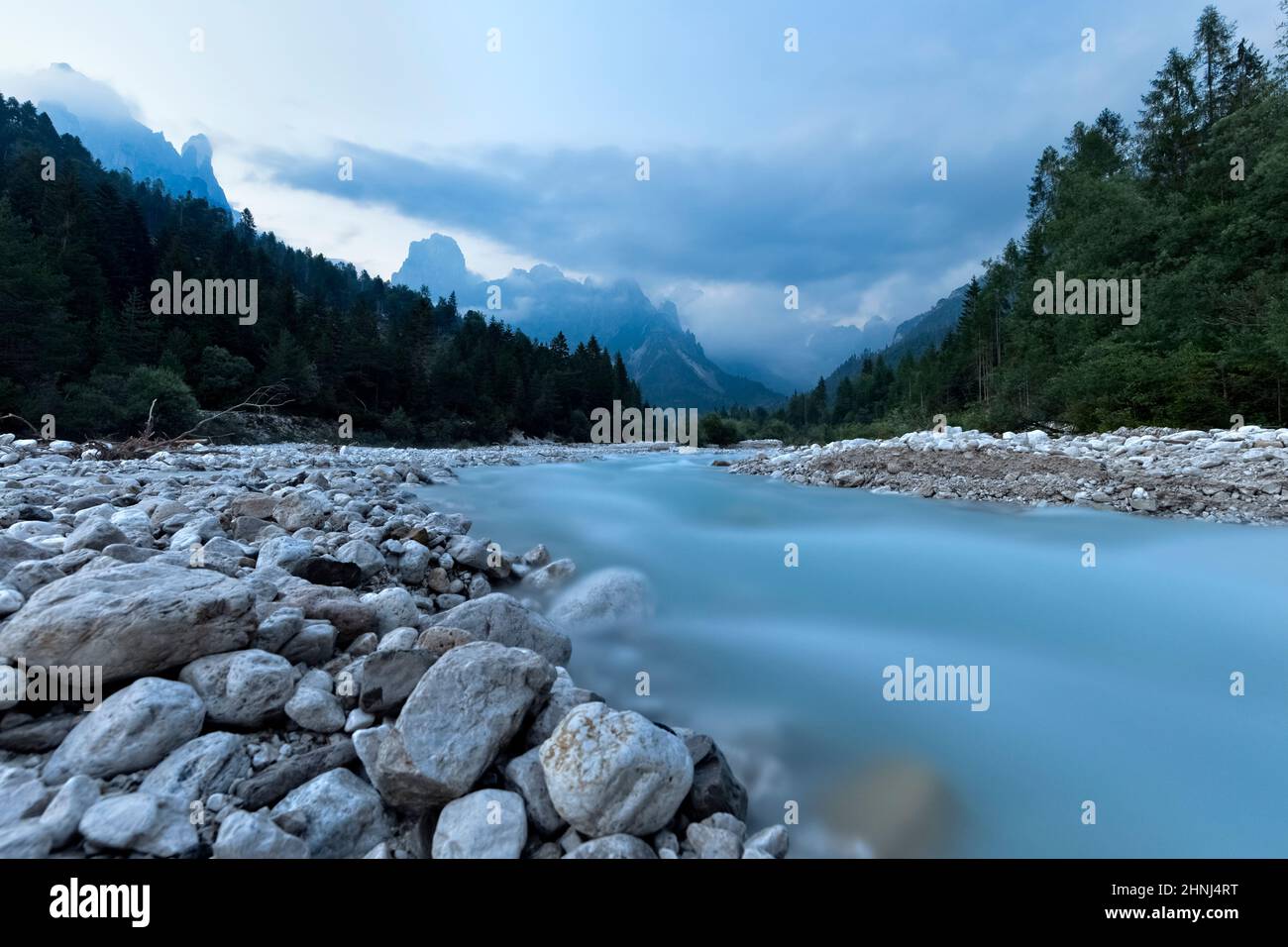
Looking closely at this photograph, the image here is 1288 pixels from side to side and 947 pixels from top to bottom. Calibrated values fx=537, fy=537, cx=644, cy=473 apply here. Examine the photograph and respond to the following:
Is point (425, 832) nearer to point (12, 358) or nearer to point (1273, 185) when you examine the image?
point (1273, 185)

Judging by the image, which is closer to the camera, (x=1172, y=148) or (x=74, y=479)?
(x=74, y=479)

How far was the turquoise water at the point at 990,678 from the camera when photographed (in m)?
2.64

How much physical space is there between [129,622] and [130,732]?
0.63m

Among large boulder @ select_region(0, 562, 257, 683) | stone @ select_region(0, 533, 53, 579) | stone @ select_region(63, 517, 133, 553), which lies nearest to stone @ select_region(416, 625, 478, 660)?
large boulder @ select_region(0, 562, 257, 683)

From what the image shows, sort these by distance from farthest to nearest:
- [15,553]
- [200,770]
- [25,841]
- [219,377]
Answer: [219,377] < [15,553] < [200,770] < [25,841]

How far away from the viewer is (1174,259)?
73.9ft

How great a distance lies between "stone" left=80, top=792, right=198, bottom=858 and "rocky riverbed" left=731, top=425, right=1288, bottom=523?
12111 mm

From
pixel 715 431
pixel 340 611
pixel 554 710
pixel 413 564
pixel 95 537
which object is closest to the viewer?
pixel 554 710

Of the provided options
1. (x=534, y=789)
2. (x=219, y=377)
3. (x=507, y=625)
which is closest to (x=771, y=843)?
(x=534, y=789)

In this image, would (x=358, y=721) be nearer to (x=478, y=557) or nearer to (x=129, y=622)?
(x=129, y=622)

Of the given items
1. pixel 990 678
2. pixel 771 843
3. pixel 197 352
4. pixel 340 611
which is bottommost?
pixel 990 678
